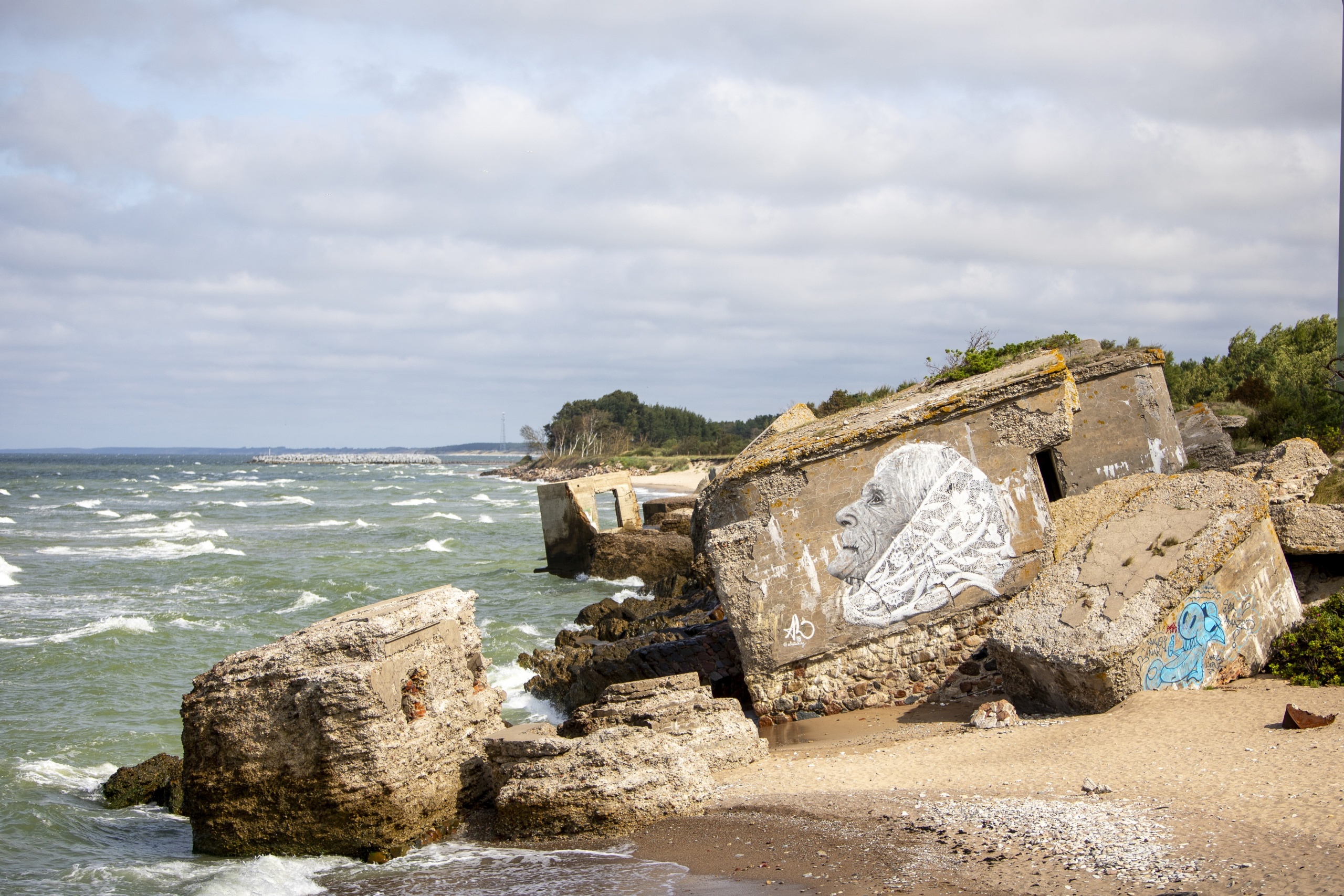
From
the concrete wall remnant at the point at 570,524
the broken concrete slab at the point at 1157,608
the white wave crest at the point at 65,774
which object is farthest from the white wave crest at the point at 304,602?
the broken concrete slab at the point at 1157,608

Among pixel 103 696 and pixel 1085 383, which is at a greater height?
pixel 1085 383

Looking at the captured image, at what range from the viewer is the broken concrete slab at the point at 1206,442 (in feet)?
41.6

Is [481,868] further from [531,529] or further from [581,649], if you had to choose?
[531,529]

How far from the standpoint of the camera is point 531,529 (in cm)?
3600

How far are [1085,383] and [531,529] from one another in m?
27.0

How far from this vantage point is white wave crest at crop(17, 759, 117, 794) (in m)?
9.05

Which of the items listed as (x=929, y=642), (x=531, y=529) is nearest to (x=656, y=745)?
(x=929, y=642)

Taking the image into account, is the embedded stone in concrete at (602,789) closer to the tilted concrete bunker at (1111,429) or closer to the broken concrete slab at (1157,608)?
the broken concrete slab at (1157,608)

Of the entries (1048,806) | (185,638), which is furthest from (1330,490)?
(185,638)

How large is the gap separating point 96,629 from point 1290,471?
17182 millimetres

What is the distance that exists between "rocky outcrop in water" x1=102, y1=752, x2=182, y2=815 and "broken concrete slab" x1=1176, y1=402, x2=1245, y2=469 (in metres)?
12.0

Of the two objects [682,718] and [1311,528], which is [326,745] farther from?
[1311,528]

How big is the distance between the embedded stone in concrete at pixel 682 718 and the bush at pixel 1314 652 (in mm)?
4100
